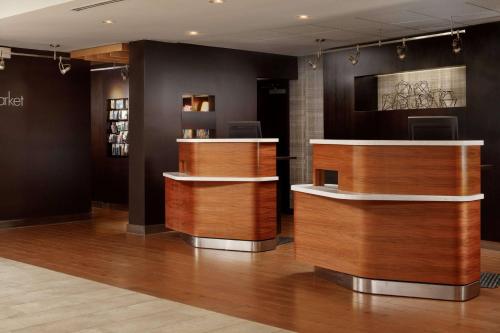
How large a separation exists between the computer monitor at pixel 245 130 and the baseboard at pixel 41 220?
13.5 ft

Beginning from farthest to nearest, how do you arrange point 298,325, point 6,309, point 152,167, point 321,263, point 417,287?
point 152,167 → point 321,263 → point 417,287 → point 6,309 → point 298,325

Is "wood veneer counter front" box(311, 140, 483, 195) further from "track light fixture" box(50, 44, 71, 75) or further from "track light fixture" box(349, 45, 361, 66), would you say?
"track light fixture" box(50, 44, 71, 75)

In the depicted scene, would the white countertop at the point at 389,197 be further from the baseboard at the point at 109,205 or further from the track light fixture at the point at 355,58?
the baseboard at the point at 109,205

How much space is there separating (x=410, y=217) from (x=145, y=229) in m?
5.25

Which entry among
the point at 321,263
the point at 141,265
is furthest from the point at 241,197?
the point at 321,263

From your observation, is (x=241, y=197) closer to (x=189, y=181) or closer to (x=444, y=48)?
(x=189, y=181)

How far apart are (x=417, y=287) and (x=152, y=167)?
539 centimetres

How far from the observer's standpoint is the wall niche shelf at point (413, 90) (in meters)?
9.90

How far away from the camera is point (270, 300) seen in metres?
6.13

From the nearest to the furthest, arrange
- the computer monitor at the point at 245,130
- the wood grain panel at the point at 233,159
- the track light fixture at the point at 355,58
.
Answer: the wood grain panel at the point at 233,159 < the computer monitor at the point at 245,130 < the track light fixture at the point at 355,58

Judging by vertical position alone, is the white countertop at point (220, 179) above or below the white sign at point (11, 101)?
below

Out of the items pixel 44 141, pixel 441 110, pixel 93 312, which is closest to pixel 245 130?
pixel 441 110

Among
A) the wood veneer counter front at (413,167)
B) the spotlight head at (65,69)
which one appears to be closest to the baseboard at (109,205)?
the spotlight head at (65,69)

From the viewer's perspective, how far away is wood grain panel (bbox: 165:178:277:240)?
28.7 feet
